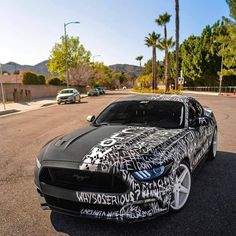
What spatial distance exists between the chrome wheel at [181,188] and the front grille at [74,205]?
782 millimetres

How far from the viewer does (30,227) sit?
3.39 metres

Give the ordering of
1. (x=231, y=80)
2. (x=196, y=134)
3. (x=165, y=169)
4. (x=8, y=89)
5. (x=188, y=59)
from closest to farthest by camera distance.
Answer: (x=165, y=169)
(x=196, y=134)
(x=8, y=89)
(x=231, y=80)
(x=188, y=59)

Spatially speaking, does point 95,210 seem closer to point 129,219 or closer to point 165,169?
point 129,219

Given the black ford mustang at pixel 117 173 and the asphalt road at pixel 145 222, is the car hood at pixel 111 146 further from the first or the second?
the asphalt road at pixel 145 222

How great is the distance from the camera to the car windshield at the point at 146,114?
4637 mm

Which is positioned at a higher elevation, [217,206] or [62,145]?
[62,145]

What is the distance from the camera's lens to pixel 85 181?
3.14 metres

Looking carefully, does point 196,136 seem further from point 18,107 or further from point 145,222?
point 18,107

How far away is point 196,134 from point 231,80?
187 ft

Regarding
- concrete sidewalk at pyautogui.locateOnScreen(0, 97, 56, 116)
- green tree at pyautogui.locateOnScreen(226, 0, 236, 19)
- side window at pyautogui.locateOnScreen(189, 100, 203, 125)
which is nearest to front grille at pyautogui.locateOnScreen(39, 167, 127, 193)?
side window at pyautogui.locateOnScreen(189, 100, 203, 125)

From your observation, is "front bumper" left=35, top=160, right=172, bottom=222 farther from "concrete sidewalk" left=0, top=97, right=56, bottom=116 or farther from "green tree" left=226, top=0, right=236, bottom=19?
"green tree" left=226, top=0, right=236, bottom=19

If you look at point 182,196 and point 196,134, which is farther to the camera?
point 196,134

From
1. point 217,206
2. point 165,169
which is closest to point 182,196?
point 217,206

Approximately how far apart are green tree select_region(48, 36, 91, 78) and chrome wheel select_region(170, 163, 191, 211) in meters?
63.7
